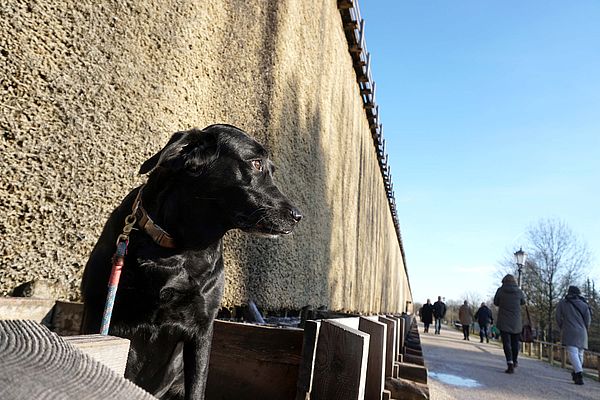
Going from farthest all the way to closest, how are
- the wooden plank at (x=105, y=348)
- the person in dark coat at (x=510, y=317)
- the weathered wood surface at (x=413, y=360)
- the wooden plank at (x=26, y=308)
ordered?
the person in dark coat at (x=510, y=317) < the weathered wood surface at (x=413, y=360) < the wooden plank at (x=26, y=308) < the wooden plank at (x=105, y=348)

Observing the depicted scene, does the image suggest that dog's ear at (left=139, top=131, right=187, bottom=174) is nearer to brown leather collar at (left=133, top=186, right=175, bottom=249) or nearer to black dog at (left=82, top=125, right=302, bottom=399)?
black dog at (left=82, top=125, right=302, bottom=399)

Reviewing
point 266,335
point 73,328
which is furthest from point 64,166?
point 266,335

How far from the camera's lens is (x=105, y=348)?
68 centimetres

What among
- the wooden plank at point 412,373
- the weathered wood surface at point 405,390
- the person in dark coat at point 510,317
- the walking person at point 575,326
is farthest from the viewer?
the walking person at point 575,326

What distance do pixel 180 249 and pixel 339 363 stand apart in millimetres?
841

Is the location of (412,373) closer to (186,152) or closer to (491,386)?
(186,152)

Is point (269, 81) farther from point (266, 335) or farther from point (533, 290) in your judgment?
point (533, 290)

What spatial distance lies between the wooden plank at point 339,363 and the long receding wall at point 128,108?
1455 mm

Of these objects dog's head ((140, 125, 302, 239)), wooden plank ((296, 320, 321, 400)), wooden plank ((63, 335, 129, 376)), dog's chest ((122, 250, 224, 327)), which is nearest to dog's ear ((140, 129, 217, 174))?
dog's head ((140, 125, 302, 239))

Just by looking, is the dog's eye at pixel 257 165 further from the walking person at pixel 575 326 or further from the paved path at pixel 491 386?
the walking person at pixel 575 326

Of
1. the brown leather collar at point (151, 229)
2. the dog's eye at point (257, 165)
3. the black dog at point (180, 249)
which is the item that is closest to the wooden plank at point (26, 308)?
the black dog at point (180, 249)

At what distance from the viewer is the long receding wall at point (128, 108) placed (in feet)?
6.51

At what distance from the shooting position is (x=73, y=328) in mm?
2084

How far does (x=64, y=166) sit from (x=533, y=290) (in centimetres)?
3751
